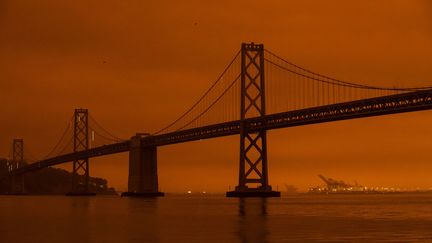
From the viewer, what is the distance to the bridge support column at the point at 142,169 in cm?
8739

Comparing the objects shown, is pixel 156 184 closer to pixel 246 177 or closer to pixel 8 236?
pixel 246 177

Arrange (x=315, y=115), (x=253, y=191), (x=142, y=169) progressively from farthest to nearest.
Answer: (x=142, y=169)
(x=253, y=191)
(x=315, y=115)

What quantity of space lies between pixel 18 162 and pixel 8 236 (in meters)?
125

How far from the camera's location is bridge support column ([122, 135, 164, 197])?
287 feet

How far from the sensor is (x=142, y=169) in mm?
87750

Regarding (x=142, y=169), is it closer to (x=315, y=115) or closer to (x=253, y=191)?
(x=253, y=191)

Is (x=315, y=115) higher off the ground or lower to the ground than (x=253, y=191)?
higher

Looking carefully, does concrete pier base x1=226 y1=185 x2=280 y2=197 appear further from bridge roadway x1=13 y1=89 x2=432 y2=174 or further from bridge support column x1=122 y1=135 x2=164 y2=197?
bridge support column x1=122 y1=135 x2=164 y2=197

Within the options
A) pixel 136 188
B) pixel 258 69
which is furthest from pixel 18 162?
pixel 258 69

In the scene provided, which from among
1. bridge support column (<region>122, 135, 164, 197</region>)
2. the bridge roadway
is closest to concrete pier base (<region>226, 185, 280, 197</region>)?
the bridge roadway

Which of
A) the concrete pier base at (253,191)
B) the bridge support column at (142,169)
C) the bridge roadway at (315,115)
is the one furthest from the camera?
the bridge support column at (142,169)

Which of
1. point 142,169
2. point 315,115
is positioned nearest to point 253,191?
point 315,115

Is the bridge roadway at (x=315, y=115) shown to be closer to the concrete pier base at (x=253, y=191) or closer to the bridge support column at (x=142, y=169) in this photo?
the bridge support column at (x=142, y=169)

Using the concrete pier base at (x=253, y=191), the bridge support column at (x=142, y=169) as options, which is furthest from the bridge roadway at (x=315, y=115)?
the concrete pier base at (x=253, y=191)
